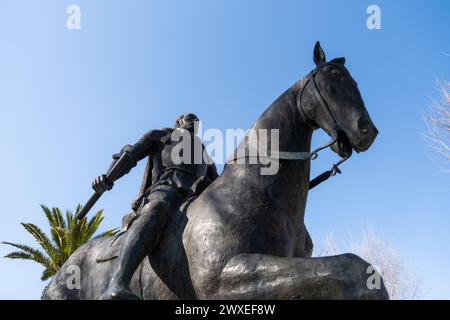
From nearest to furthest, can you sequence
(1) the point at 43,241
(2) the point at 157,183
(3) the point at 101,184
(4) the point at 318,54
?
(4) the point at 318,54 < (2) the point at 157,183 < (3) the point at 101,184 < (1) the point at 43,241

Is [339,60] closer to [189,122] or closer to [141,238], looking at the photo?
[189,122]

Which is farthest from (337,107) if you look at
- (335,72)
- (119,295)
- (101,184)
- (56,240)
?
(56,240)

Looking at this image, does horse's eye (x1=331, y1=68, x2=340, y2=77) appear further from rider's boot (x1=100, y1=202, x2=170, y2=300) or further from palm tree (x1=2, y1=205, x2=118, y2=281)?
palm tree (x1=2, y1=205, x2=118, y2=281)

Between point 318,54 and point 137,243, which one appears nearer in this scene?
point 137,243

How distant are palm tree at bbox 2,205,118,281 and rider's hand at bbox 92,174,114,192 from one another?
14.8 meters

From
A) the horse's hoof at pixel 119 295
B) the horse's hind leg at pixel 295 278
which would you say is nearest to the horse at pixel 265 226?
the horse's hind leg at pixel 295 278

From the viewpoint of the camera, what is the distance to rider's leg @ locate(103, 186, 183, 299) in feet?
13.2

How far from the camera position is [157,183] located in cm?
492

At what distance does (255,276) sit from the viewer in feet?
11.6

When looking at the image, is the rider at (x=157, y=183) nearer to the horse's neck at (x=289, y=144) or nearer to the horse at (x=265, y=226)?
the horse at (x=265, y=226)

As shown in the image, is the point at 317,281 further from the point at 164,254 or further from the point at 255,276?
the point at 164,254

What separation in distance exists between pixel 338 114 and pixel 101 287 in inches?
103

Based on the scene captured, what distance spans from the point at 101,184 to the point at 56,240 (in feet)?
52.1
